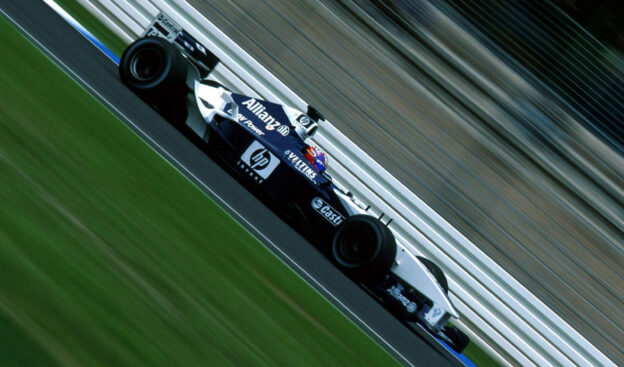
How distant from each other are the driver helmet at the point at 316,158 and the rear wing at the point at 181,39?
157 cm

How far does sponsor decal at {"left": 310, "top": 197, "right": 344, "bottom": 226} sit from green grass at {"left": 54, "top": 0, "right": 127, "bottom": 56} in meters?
3.44

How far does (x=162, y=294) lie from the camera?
545 centimetres

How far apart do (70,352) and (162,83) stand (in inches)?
171

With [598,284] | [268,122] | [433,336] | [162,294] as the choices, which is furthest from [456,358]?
[162,294]

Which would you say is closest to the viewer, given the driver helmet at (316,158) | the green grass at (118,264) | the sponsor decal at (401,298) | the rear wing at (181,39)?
the green grass at (118,264)

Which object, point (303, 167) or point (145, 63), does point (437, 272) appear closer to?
point (303, 167)

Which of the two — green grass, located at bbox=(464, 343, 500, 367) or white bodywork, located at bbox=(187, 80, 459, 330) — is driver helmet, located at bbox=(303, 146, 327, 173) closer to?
white bodywork, located at bbox=(187, 80, 459, 330)

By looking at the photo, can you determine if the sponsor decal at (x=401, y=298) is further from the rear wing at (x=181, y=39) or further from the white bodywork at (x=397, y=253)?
the rear wing at (x=181, y=39)

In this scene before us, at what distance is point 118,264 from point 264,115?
313 centimetres

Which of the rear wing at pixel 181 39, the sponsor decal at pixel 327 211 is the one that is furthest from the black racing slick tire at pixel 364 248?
the rear wing at pixel 181 39

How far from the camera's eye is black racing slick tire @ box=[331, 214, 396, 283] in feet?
25.1

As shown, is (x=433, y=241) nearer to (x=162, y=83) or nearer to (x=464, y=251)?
(x=464, y=251)

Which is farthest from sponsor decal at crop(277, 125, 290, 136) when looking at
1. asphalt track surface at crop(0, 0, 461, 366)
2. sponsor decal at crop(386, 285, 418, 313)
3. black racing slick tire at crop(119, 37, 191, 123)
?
sponsor decal at crop(386, 285, 418, 313)

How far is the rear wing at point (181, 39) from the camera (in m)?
8.92
